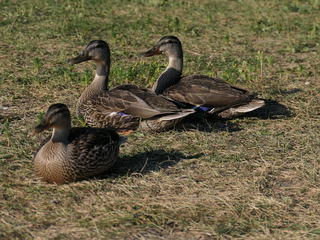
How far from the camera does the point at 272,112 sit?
784 centimetres

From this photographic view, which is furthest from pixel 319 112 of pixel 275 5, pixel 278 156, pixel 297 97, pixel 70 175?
pixel 275 5

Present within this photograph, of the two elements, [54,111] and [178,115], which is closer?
[54,111]

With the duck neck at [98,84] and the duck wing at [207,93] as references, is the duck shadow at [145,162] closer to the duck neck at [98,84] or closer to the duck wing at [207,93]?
the duck wing at [207,93]

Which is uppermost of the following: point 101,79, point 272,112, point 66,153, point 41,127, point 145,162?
point 41,127

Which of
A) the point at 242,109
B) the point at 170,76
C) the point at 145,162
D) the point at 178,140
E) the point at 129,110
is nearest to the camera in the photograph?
the point at 145,162

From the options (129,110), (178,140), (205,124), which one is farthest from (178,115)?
(205,124)

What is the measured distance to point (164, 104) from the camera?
23.1 ft

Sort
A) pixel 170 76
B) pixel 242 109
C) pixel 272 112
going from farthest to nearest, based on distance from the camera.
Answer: pixel 170 76 → pixel 272 112 → pixel 242 109

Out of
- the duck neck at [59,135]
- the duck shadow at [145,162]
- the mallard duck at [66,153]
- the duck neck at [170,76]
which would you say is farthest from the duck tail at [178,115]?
the duck neck at [59,135]

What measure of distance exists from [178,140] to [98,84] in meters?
1.46

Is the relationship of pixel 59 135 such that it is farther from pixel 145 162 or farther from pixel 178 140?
pixel 178 140

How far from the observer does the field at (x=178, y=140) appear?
500cm

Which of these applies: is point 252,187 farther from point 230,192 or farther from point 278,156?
point 278,156

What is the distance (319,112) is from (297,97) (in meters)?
0.59
